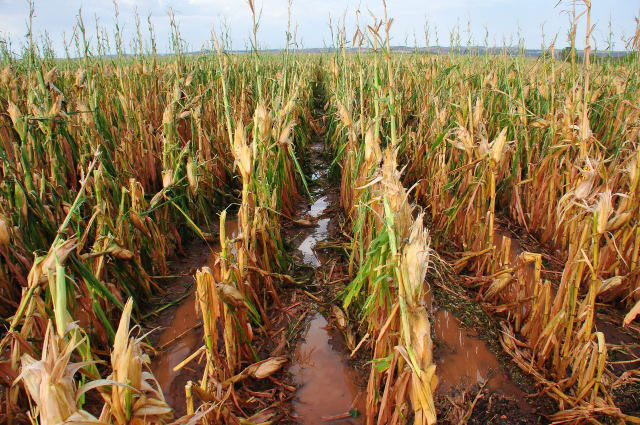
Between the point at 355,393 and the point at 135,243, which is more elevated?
the point at 135,243

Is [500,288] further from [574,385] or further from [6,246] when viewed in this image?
[6,246]

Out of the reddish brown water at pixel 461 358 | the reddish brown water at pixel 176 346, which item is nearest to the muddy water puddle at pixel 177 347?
the reddish brown water at pixel 176 346

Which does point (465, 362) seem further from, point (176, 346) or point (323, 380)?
point (176, 346)

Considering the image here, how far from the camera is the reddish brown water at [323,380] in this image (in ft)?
4.97

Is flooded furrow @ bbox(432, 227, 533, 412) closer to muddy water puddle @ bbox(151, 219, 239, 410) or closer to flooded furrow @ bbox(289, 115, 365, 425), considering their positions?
flooded furrow @ bbox(289, 115, 365, 425)

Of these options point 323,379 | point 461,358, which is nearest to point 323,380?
point 323,379

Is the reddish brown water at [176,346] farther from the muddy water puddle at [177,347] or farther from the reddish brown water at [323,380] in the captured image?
the reddish brown water at [323,380]

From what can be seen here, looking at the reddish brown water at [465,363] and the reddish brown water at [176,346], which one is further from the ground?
the reddish brown water at [176,346]

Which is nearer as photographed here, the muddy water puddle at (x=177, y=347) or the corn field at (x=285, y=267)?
the corn field at (x=285, y=267)

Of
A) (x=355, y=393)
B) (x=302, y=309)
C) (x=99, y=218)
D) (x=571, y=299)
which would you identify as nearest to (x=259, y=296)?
(x=302, y=309)

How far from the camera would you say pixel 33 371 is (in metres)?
0.66

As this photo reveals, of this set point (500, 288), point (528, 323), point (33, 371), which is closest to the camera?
point (33, 371)

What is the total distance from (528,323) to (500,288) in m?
0.22

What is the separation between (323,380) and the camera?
1.66m
